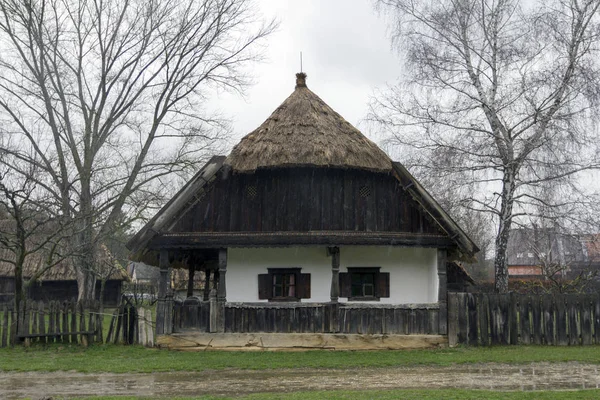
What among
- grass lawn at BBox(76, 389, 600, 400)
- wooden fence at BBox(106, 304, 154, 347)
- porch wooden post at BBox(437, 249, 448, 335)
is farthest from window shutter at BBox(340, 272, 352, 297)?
grass lawn at BBox(76, 389, 600, 400)

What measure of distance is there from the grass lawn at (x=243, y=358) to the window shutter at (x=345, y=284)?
210cm

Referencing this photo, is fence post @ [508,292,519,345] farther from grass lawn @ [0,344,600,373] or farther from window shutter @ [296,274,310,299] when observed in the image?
window shutter @ [296,274,310,299]

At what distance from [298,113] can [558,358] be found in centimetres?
923

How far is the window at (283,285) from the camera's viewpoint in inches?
725

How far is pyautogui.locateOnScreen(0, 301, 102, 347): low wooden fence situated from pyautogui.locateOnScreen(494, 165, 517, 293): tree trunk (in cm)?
1264

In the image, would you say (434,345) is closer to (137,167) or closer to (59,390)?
(59,390)

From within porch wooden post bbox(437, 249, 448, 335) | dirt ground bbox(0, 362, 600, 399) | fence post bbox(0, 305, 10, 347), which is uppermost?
porch wooden post bbox(437, 249, 448, 335)

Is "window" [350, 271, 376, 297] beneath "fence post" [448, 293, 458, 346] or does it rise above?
above

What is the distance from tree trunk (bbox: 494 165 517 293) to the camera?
21750mm

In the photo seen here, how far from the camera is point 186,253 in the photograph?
19906 mm

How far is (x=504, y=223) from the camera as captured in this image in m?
21.9

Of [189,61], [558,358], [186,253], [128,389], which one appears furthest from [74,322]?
[189,61]

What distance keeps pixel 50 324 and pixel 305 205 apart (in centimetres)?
725

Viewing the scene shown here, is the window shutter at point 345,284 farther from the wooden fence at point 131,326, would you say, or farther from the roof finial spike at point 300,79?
the roof finial spike at point 300,79
